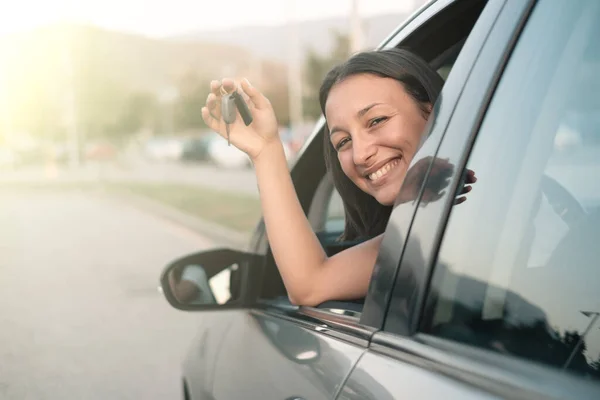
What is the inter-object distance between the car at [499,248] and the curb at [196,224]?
19.8ft

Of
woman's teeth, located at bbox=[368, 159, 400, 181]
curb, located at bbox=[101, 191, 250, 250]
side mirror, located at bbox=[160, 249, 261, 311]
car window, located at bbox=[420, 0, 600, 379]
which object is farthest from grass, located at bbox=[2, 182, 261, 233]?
car window, located at bbox=[420, 0, 600, 379]

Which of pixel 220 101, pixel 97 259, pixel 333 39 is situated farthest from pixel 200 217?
pixel 333 39

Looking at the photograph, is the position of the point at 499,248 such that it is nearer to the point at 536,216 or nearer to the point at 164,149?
the point at 536,216

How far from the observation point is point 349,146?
7.04 ft

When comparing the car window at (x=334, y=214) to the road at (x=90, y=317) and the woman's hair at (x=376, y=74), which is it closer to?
the woman's hair at (x=376, y=74)

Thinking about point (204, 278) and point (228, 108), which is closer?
point (228, 108)

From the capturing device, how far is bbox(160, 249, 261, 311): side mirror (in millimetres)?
2492

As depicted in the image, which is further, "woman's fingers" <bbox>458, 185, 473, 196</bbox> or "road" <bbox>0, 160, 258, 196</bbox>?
"road" <bbox>0, 160, 258, 196</bbox>

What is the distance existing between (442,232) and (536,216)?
15cm

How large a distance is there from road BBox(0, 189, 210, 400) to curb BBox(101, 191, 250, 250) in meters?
0.28

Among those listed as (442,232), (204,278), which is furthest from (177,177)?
(442,232)

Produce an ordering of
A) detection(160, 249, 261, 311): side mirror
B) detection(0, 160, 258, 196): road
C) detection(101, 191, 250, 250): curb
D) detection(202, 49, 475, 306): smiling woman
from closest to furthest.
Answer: detection(202, 49, 475, 306): smiling woman → detection(160, 249, 261, 311): side mirror → detection(101, 191, 250, 250): curb → detection(0, 160, 258, 196): road

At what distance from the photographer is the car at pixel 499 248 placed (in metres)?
1.21

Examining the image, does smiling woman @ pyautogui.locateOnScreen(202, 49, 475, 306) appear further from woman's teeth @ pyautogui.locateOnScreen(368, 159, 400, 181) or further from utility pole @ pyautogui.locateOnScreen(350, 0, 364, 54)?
utility pole @ pyautogui.locateOnScreen(350, 0, 364, 54)
